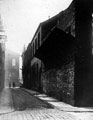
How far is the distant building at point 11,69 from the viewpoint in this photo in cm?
7400

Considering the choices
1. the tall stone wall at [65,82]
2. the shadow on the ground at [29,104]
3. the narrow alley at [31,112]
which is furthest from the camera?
the tall stone wall at [65,82]

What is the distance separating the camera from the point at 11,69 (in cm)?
7644

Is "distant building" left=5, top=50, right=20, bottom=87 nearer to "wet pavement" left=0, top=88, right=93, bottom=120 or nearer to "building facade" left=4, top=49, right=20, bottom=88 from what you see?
"building facade" left=4, top=49, right=20, bottom=88

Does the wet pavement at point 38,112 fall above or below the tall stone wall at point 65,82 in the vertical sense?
below

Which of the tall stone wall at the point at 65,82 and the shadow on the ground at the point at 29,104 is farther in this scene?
the tall stone wall at the point at 65,82

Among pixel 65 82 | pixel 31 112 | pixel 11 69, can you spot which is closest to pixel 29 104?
pixel 65 82

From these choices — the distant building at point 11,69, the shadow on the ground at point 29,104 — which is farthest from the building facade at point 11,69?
the shadow on the ground at point 29,104

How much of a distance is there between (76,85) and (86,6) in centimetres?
414

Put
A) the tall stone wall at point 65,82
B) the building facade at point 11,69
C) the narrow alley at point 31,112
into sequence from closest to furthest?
the narrow alley at point 31,112 < the tall stone wall at point 65,82 < the building facade at point 11,69

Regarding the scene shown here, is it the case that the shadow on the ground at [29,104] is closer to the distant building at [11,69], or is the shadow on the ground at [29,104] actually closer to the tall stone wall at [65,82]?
the tall stone wall at [65,82]

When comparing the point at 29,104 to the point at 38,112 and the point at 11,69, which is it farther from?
the point at 11,69

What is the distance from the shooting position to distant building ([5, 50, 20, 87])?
243 ft

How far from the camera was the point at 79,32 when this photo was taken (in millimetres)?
13633

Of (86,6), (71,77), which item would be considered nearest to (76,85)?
(71,77)
